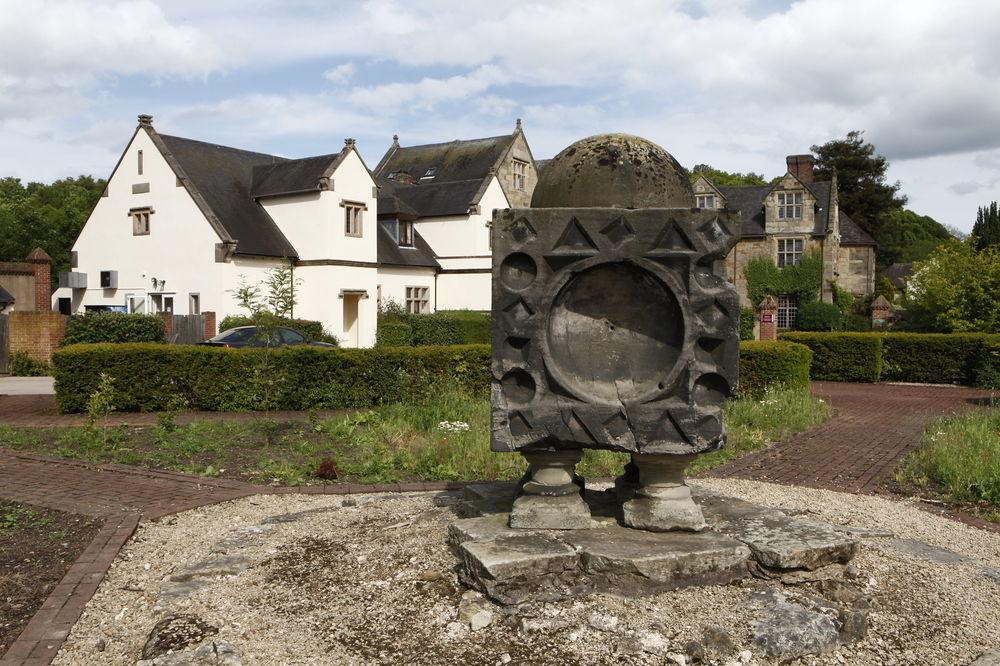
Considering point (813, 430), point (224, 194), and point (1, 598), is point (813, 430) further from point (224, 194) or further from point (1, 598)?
point (224, 194)

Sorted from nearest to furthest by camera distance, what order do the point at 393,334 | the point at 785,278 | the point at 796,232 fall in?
the point at 393,334, the point at 796,232, the point at 785,278

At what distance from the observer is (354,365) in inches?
557

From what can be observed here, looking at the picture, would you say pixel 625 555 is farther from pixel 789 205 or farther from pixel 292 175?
pixel 789 205

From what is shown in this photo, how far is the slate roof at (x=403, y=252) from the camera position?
3247 centimetres

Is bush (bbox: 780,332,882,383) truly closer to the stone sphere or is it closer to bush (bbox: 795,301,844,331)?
bush (bbox: 795,301,844,331)

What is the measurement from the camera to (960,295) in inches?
1050

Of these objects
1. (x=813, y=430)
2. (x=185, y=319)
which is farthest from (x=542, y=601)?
(x=185, y=319)

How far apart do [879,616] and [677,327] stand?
205cm

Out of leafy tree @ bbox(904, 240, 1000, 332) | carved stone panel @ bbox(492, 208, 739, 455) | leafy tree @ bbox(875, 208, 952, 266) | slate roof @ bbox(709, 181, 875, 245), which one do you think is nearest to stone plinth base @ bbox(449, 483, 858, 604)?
carved stone panel @ bbox(492, 208, 739, 455)

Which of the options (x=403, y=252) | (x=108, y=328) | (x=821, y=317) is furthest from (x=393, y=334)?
(x=821, y=317)

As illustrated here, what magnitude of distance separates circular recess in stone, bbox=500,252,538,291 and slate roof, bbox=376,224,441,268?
88.2 ft

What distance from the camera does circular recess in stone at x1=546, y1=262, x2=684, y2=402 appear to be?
200 inches

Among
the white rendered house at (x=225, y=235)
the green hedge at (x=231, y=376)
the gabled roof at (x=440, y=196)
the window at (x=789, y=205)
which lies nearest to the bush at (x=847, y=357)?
the green hedge at (x=231, y=376)

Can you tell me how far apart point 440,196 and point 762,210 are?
57.5 ft
